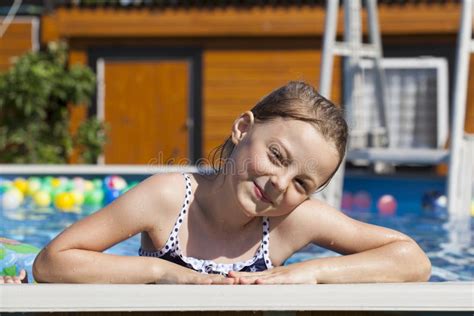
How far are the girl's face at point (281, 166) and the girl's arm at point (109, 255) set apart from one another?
0.90ft

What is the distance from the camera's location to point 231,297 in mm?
2078

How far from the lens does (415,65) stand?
12281 millimetres

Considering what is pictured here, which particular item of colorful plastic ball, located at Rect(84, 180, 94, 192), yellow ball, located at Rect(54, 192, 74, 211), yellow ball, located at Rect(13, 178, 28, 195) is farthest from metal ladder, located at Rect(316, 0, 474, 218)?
yellow ball, located at Rect(13, 178, 28, 195)

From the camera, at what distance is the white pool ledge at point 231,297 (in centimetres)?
206

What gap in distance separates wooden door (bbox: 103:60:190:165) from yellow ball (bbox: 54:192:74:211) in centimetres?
542

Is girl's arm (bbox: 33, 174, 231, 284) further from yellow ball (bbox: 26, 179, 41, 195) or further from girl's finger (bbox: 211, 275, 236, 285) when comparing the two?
yellow ball (bbox: 26, 179, 41, 195)

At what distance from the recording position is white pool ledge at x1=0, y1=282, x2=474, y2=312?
206 centimetres

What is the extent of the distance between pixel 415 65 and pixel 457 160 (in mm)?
6144

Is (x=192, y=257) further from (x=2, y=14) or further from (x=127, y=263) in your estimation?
(x=2, y=14)

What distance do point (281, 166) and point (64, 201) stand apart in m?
4.81

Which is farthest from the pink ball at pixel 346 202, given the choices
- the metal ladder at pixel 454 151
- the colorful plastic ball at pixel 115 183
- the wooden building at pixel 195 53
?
the wooden building at pixel 195 53

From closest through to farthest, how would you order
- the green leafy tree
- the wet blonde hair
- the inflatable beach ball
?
the wet blonde hair → the inflatable beach ball → the green leafy tree

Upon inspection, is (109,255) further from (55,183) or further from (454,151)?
(55,183)

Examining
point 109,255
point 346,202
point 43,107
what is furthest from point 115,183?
point 109,255
